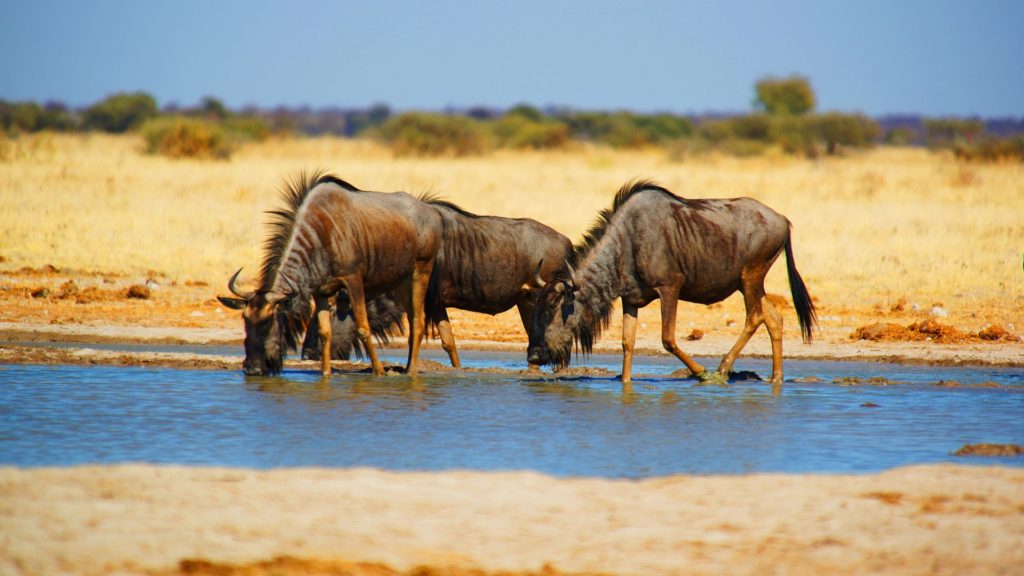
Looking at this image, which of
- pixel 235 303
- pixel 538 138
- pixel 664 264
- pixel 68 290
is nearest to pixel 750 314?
pixel 664 264

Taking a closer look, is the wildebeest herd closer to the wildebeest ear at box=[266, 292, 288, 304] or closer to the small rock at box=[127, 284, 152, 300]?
the wildebeest ear at box=[266, 292, 288, 304]

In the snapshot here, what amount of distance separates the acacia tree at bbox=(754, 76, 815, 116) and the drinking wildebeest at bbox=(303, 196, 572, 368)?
6151cm

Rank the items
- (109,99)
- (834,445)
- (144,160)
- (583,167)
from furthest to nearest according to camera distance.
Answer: (109,99)
(583,167)
(144,160)
(834,445)

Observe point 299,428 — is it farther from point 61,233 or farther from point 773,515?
point 61,233

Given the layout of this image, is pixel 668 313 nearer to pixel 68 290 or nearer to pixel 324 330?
pixel 324 330

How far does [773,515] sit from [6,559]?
127 inches

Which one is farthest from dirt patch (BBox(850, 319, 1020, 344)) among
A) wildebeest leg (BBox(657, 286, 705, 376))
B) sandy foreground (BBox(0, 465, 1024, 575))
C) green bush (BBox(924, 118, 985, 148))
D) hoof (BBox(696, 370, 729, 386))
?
green bush (BBox(924, 118, 985, 148))

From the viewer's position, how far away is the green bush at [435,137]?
122 ft

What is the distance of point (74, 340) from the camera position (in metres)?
12.6

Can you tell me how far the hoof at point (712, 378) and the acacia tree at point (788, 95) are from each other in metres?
62.1

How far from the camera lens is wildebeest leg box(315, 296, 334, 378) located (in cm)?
1048

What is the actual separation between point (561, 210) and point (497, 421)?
12.4 m

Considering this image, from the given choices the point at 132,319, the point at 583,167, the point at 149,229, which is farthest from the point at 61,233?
the point at 583,167

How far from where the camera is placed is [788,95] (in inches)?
2830
